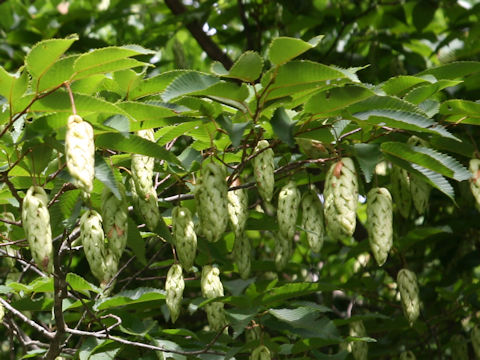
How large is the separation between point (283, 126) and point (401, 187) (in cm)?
58

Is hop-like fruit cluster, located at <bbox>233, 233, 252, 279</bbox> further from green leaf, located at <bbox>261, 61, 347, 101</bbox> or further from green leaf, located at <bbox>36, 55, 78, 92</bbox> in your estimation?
Answer: green leaf, located at <bbox>36, 55, 78, 92</bbox>

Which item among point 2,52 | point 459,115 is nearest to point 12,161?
point 459,115

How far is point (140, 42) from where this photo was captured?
3.50m

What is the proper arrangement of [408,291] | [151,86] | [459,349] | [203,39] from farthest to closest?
[203,39], [459,349], [408,291], [151,86]

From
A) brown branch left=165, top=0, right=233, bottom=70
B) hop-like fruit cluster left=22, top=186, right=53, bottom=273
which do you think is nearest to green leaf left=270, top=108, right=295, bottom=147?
hop-like fruit cluster left=22, top=186, right=53, bottom=273

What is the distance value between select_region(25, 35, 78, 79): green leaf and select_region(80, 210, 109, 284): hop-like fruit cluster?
1.22 ft

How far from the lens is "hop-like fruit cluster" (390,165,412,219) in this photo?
7.41ft

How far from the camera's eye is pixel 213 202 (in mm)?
1834

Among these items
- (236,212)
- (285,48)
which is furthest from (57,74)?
(236,212)

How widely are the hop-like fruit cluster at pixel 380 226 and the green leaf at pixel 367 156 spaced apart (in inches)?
4.7

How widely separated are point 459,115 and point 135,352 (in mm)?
1309

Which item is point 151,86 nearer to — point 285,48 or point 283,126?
point 283,126

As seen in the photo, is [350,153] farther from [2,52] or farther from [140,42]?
[2,52]

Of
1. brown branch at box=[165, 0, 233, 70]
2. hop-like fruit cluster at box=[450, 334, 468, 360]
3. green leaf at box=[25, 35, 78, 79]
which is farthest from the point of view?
brown branch at box=[165, 0, 233, 70]
